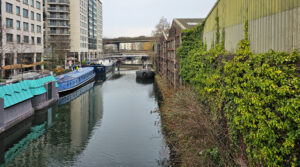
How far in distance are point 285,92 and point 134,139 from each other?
1413 cm

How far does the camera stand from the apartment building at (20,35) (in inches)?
1618

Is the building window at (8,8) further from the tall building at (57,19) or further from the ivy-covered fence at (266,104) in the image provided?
the ivy-covered fence at (266,104)

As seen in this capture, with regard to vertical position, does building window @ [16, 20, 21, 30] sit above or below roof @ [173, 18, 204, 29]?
above

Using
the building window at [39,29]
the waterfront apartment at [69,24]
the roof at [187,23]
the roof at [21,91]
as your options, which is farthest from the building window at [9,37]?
the waterfront apartment at [69,24]

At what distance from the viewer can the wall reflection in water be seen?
16.3 metres

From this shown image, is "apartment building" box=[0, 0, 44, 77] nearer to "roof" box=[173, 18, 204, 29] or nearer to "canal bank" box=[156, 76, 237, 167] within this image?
"roof" box=[173, 18, 204, 29]

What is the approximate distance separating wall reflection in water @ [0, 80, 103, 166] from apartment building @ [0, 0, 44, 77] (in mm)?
15391

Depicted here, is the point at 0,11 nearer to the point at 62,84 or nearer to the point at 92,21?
the point at 62,84

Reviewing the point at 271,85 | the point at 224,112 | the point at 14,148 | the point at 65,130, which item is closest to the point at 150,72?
the point at 65,130

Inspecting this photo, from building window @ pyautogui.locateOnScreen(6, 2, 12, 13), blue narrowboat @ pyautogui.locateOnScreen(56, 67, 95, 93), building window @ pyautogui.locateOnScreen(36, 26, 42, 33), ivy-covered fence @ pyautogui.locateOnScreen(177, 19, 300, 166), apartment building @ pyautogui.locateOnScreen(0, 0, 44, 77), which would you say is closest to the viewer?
ivy-covered fence @ pyautogui.locateOnScreen(177, 19, 300, 166)

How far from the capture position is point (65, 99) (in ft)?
117

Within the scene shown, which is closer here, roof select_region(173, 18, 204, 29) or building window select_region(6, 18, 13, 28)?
roof select_region(173, 18, 204, 29)

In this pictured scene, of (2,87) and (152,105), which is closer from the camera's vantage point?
(2,87)

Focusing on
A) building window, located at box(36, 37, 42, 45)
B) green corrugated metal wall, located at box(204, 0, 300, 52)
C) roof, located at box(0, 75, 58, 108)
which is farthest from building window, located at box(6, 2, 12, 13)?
green corrugated metal wall, located at box(204, 0, 300, 52)
